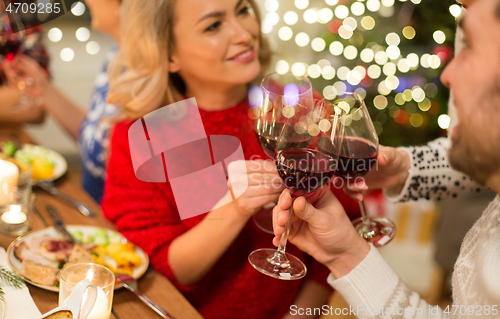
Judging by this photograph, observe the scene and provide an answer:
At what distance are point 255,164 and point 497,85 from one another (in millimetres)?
490

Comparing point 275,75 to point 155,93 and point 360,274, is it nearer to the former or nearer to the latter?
point 155,93

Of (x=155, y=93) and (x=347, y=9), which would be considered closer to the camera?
(x=155, y=93)

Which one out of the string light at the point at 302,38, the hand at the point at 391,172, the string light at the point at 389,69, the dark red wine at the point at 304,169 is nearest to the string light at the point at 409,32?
the string light at the point at 389,69

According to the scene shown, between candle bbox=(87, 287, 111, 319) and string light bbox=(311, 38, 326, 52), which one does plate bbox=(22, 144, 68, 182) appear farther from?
string light bbox=(311, 38, 326, 52)

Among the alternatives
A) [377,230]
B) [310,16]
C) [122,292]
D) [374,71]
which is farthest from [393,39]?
[122,292]

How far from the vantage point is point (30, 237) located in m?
0.98

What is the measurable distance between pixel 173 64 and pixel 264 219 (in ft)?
1.96

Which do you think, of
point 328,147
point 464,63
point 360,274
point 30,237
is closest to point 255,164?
point 328,147

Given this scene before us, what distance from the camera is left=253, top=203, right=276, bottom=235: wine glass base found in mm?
1111

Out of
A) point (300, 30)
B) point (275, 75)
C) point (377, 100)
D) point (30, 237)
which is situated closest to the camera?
point (30, 237)

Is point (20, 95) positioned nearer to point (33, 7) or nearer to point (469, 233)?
point (33, 7)

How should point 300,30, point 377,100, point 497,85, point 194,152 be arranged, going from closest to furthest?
1. point 497,85
2. point 194,152
3. point 377,100
4. point 300,30

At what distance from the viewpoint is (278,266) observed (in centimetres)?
89

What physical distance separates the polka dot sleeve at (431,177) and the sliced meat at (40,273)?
0.92m
